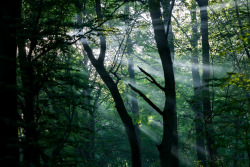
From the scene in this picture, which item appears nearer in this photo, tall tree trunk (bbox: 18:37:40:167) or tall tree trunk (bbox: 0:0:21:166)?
tall tree trunk (bbox: 18:37:40:167)

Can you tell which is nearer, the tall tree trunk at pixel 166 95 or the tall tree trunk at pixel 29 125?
the tall tree trunk at pixel 29 125

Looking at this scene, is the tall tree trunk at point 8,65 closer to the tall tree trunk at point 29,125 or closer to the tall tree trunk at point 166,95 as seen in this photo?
the tall tree trunk at point 29,125

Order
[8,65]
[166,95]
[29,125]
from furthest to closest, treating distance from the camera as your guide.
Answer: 1. [166,95]
2. [8,65]
3. [29,125]

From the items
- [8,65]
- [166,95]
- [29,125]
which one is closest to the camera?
[29,125]

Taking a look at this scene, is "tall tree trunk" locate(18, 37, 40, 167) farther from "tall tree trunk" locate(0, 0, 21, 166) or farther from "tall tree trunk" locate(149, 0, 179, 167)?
"tall tree trunk" locate(149, 0, 179, 167)

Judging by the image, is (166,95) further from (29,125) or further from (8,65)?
(8,65)

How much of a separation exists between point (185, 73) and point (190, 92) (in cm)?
198

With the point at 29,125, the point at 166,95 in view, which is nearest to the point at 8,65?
the point at 29,125

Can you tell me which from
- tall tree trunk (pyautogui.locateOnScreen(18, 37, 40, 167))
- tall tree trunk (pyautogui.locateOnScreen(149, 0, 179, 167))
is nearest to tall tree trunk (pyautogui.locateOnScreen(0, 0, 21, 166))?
tall tree trunk (pyautogui.locateOnScreen(18, 37, 40, 167))

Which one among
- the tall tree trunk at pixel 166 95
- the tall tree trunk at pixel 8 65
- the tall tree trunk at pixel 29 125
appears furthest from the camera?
the tall tree trunk at pixel 166 95

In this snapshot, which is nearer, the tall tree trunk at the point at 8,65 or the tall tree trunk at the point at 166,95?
the tall tree trunk at the point at 8,65

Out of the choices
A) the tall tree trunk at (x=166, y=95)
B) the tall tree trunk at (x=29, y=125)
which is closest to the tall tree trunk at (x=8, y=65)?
the tall tree trunk at (x=29, y=125)

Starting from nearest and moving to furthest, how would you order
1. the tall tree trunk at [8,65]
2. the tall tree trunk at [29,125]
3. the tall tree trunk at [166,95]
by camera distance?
the tall tree trunk at [29,125] → the tall tree trunk at [8,65] → the tall tree trunk at [166,95]

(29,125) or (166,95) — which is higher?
(166,95)
